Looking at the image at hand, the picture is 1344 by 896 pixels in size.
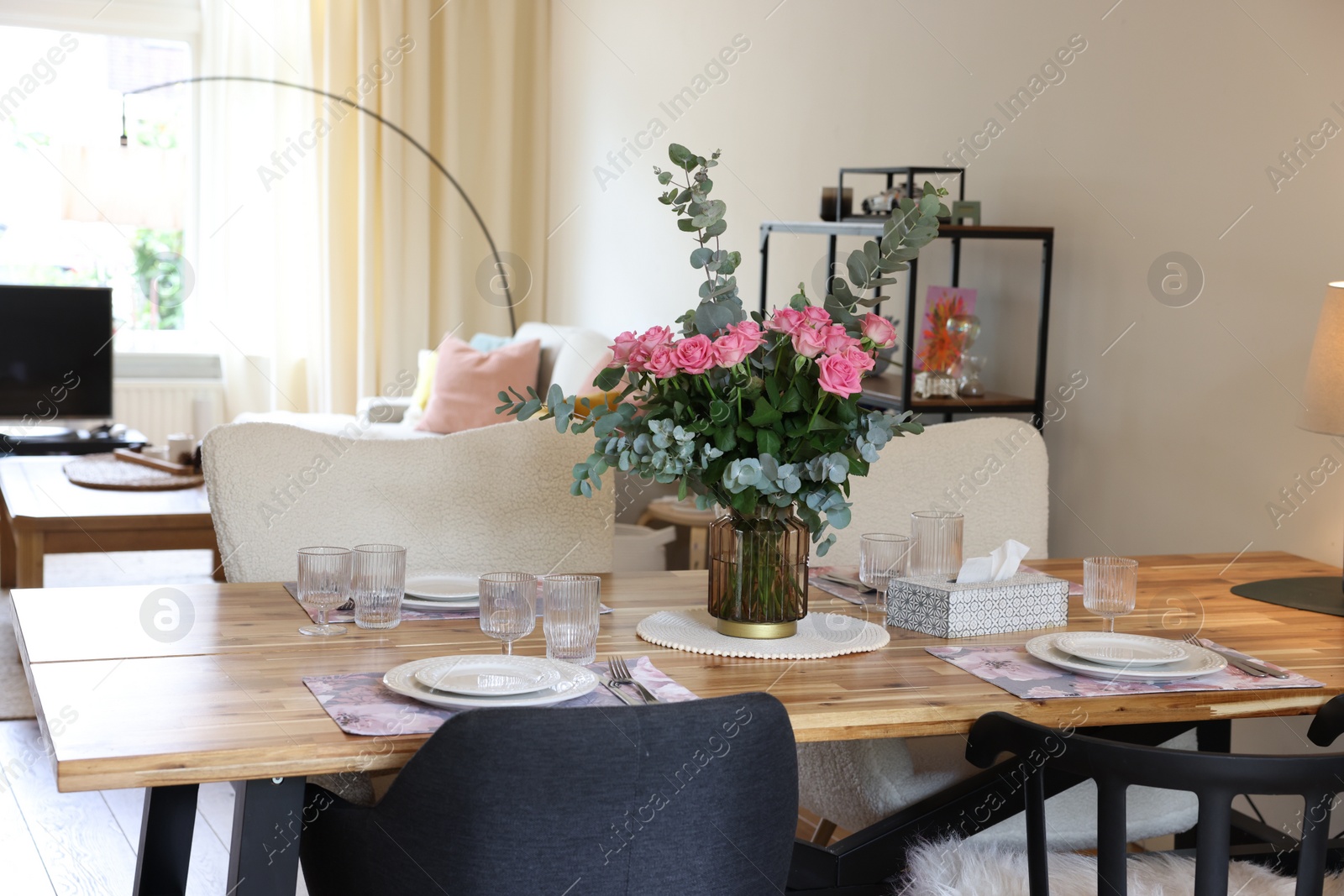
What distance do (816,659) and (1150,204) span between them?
161cm

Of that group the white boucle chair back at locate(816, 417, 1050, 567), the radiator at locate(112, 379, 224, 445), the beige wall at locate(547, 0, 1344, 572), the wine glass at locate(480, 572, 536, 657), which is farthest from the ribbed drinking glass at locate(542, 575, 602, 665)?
the radiator at locate(112, 379, 224, 445)

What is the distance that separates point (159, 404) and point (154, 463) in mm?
Result: 2060

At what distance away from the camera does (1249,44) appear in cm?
245

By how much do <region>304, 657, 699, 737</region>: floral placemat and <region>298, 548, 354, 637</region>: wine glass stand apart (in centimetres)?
18

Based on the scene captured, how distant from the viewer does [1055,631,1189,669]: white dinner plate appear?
1.51 meters

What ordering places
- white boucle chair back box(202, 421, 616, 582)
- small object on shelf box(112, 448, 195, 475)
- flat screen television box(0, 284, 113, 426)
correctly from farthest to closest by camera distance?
flat screen television box(0, 284, 113, 426) → small object on shelf box(112, 448, 195, 475) → white boucle chair back box(202, 421, 616, 582)

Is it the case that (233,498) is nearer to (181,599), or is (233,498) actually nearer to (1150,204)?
(181,599)

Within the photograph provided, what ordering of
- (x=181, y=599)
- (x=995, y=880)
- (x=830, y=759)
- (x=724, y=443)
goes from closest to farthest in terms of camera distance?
1. (x=995, y=880)
2. (x=724, y=443)
3. (x=181, y=599)
4. (x=830, y=759)

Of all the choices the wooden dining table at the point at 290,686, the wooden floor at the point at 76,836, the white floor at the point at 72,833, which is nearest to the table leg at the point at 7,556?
the white floor at the point at 72,833

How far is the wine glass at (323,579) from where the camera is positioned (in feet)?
5.08

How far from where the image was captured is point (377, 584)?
1587 mm

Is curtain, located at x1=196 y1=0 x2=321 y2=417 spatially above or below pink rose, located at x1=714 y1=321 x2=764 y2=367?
above

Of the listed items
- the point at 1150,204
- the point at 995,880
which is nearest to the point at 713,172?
the point at 1150,204

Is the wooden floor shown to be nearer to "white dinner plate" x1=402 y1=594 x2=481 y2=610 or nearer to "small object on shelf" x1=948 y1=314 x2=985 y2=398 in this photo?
"white dinner plate" x1=402 y1=594 x2=481 y2=610
